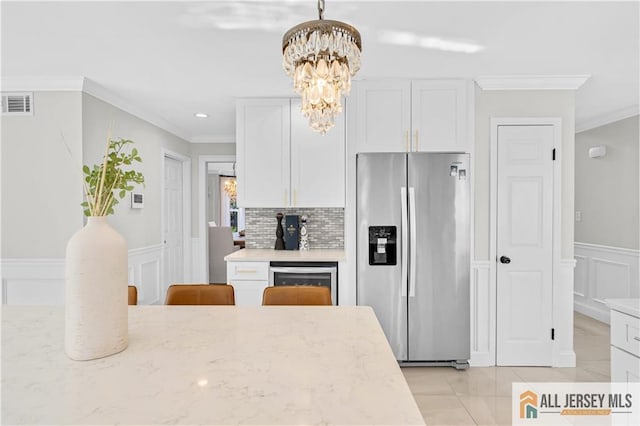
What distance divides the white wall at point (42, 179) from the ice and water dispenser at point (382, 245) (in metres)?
2.55

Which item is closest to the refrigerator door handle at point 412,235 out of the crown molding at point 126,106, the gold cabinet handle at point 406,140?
the gold cabinet handle at point 406,140

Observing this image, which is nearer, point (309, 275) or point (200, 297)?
point (200, 297)

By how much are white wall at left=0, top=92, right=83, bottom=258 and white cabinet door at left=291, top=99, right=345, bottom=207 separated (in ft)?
6.19

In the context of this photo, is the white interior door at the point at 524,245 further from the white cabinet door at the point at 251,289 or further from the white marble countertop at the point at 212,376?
the white marble countertop at the point at 212,376

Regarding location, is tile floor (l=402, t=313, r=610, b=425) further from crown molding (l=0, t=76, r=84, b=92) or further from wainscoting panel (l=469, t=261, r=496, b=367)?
crown molding (l=0, t=76, r=84, b=92)

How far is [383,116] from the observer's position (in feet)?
10.3

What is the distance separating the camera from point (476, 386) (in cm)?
274

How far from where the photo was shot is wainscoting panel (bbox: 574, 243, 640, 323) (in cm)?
393

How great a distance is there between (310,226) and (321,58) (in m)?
2.73

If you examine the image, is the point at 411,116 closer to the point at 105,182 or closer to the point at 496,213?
the point at 496,213

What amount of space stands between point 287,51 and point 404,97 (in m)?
2.08

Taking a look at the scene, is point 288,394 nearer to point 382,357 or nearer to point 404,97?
point 382,357

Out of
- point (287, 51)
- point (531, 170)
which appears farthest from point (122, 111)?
point (531, 170)

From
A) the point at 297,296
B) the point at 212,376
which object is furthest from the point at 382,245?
the point at 212,376
